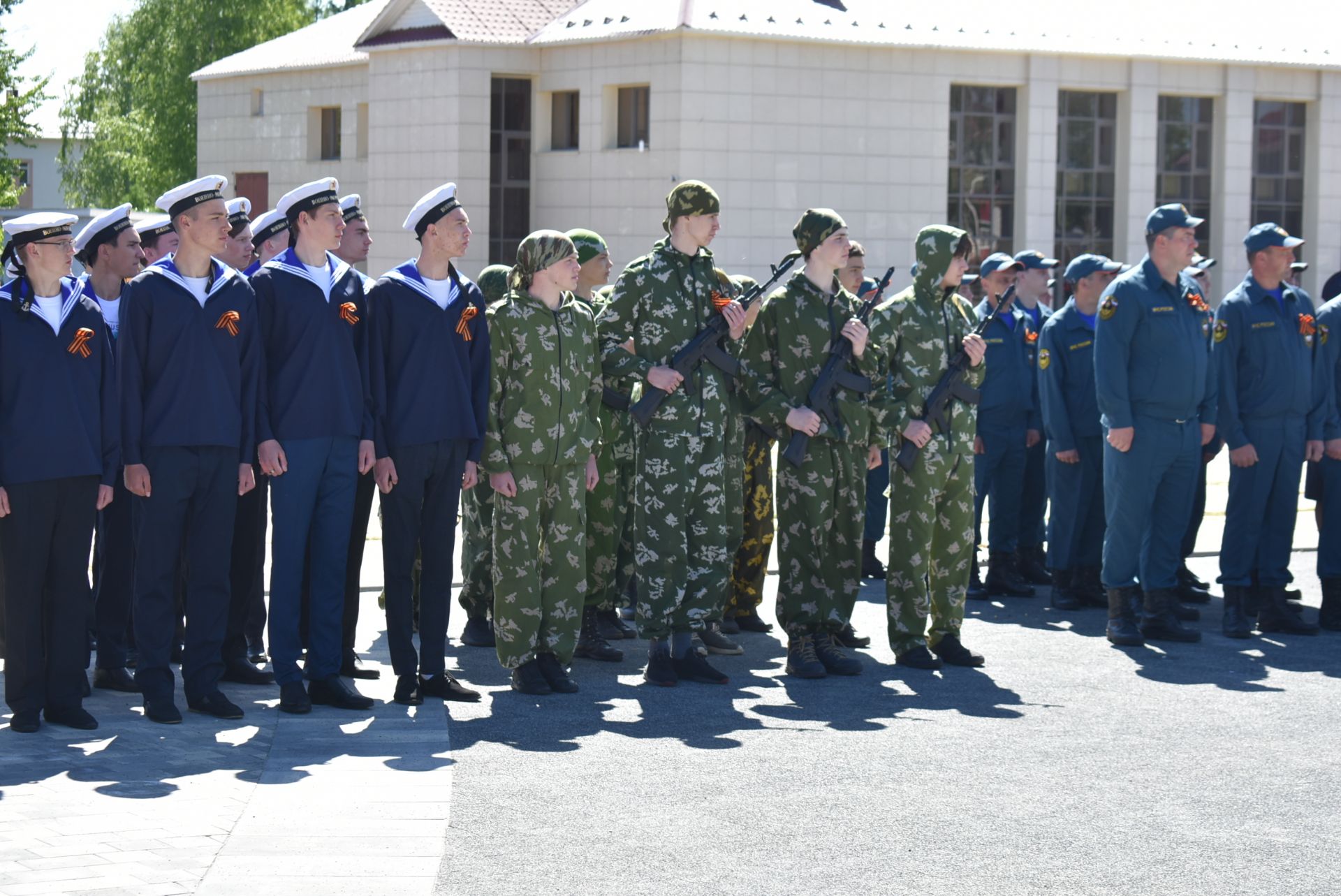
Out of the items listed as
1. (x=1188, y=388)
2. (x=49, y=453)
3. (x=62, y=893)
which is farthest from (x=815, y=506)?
(x=62, y=893)

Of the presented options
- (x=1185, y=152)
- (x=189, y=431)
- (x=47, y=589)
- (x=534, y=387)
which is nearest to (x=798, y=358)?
(x=534, y=387)

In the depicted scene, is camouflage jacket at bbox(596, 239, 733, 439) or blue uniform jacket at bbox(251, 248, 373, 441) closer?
blue uniform jacket at bbox(251, 248, 373, 441)

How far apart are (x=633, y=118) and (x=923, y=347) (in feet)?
76.1

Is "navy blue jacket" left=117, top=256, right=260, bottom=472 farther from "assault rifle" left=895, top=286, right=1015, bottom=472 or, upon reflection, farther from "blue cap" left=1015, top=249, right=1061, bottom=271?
"blue cap" left=1015, top=249, right=1061, bottom=271

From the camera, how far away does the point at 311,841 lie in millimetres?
6160

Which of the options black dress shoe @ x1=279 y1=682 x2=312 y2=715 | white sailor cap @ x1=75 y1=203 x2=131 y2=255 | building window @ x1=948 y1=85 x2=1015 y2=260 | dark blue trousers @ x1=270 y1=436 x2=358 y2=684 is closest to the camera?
black dress shoe @ x1=279 y1=682 x2=312 y2=715

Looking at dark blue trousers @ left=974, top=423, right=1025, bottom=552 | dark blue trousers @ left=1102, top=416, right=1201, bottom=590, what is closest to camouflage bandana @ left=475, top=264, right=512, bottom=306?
dark blue trousers @ left=974, top=423, right=1025, bottom=552

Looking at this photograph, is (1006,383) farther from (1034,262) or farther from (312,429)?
(312,429)

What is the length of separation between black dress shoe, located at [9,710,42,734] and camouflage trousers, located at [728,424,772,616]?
4.24 m

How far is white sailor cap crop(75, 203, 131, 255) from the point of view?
884 cm

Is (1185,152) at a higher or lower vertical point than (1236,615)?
higher

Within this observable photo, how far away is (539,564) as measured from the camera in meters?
8.82

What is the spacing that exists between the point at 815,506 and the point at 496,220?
25.5m

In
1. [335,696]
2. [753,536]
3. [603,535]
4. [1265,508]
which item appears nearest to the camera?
[335,696]
